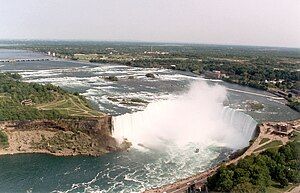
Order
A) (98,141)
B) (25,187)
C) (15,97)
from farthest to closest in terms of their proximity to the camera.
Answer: (15,97), (98,141), (25,187)

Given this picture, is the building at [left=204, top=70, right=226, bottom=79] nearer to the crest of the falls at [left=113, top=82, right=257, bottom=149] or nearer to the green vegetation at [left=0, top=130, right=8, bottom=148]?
the crest of the falls at [left=113, top=82, right=257, bottom=149]

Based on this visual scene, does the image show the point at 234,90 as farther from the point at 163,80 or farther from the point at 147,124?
the point at 147,124

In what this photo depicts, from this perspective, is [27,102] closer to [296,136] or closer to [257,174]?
[257,174]

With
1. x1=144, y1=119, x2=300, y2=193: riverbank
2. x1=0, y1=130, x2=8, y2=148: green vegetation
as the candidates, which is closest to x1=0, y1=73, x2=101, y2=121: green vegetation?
x1=0, y1=130, x2=8, y2=148: green vegetation

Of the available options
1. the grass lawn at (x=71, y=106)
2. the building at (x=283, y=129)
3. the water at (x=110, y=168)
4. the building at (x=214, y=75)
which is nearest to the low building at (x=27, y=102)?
the grass lawn at (x=71, y=106)

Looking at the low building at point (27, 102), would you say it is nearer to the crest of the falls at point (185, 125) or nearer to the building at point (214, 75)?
the crest of the falls at point (185, 125)

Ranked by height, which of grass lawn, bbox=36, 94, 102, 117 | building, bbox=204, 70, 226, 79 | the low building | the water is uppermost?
the low building

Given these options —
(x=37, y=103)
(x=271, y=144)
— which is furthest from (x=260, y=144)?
(x=37, y=103)

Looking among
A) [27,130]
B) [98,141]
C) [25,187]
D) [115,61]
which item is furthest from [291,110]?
[115,61]
